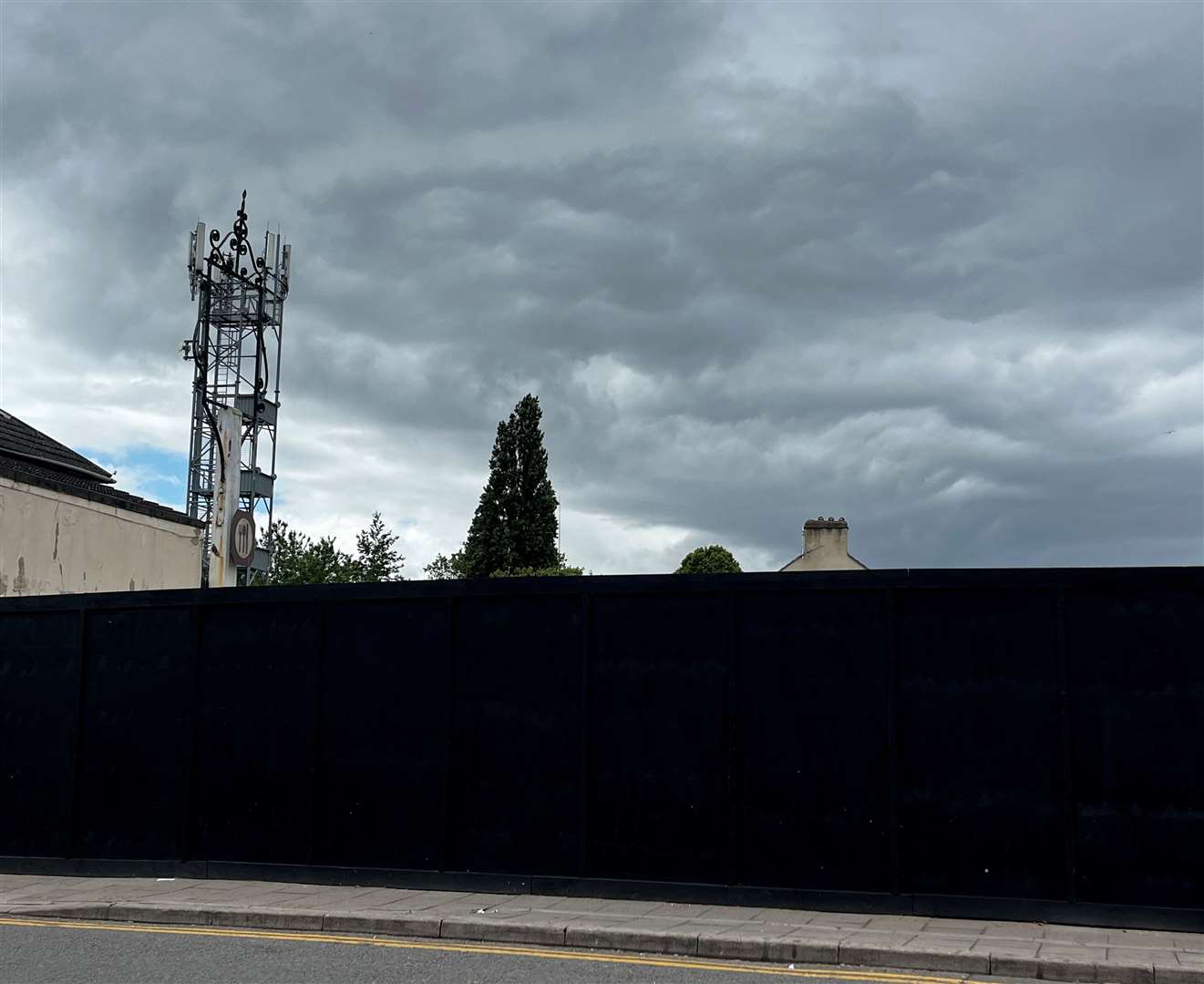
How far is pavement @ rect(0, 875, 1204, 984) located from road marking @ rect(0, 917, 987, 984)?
156 mm

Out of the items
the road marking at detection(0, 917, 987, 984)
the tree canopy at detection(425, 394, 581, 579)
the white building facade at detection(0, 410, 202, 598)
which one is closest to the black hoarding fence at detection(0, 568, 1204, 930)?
the road marking at detection(0, 917, 987, 984)

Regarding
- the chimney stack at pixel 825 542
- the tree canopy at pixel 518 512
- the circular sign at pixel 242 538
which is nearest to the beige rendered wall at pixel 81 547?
the circular sign at pixel 242 538

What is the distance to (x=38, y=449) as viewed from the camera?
969 inches

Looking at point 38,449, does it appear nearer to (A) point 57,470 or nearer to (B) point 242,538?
(A) point 57,470

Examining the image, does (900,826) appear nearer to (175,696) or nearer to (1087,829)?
(1087,829)

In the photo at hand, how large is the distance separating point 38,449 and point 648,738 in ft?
58.5

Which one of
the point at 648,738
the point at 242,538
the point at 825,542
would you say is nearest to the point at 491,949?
the point at 648,738

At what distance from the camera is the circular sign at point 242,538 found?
24.0 meters

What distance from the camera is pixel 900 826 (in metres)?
10.3

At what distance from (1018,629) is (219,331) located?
44778 millimetres

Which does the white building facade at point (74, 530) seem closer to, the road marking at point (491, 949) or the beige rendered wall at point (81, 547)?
the beige rendered wall at point (81, 547)

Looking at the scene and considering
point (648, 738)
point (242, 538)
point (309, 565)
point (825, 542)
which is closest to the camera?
point (648, 738)

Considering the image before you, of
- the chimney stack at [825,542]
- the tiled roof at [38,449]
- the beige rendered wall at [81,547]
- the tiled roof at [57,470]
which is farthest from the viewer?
the chimney stack at [825,542]

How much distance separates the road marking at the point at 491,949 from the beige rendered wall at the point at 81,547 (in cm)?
936
